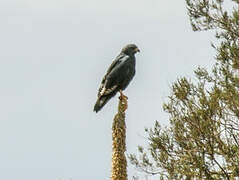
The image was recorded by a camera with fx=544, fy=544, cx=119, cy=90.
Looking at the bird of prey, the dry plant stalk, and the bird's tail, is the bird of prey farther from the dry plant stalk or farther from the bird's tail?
the dry plant stalk

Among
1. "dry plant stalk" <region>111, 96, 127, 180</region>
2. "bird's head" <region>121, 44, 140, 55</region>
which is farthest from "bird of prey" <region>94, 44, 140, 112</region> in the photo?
"dry plant stalk" <region>111, 96, 127, 180</region>

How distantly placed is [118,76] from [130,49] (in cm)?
100

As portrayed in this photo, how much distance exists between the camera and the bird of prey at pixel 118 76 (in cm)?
916

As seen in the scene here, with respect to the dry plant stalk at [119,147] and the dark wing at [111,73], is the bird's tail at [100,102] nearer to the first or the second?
the dark wing at [111,73]

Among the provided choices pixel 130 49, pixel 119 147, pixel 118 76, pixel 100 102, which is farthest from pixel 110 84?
pixel 119 147

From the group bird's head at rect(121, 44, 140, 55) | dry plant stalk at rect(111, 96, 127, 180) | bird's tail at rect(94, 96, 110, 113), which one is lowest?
dry plant stalk at rect(111, 96, 127, 180)

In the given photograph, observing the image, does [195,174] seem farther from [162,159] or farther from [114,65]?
[114,65]

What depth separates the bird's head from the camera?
10309 mm

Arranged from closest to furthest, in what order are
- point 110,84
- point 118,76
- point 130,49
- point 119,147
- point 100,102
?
1. point 119,147
2. point 100,102
3. point 110,84
4. point 118,76
5. point 130,49

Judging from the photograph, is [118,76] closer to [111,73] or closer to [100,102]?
[111,73]

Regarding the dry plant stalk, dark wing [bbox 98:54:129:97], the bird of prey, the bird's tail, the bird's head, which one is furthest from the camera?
the bird's head

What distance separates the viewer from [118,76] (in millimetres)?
9586

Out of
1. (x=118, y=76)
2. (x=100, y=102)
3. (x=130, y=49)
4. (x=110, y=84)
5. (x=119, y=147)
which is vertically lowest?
(x=119, y=147)

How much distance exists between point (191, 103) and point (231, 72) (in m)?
1.16
